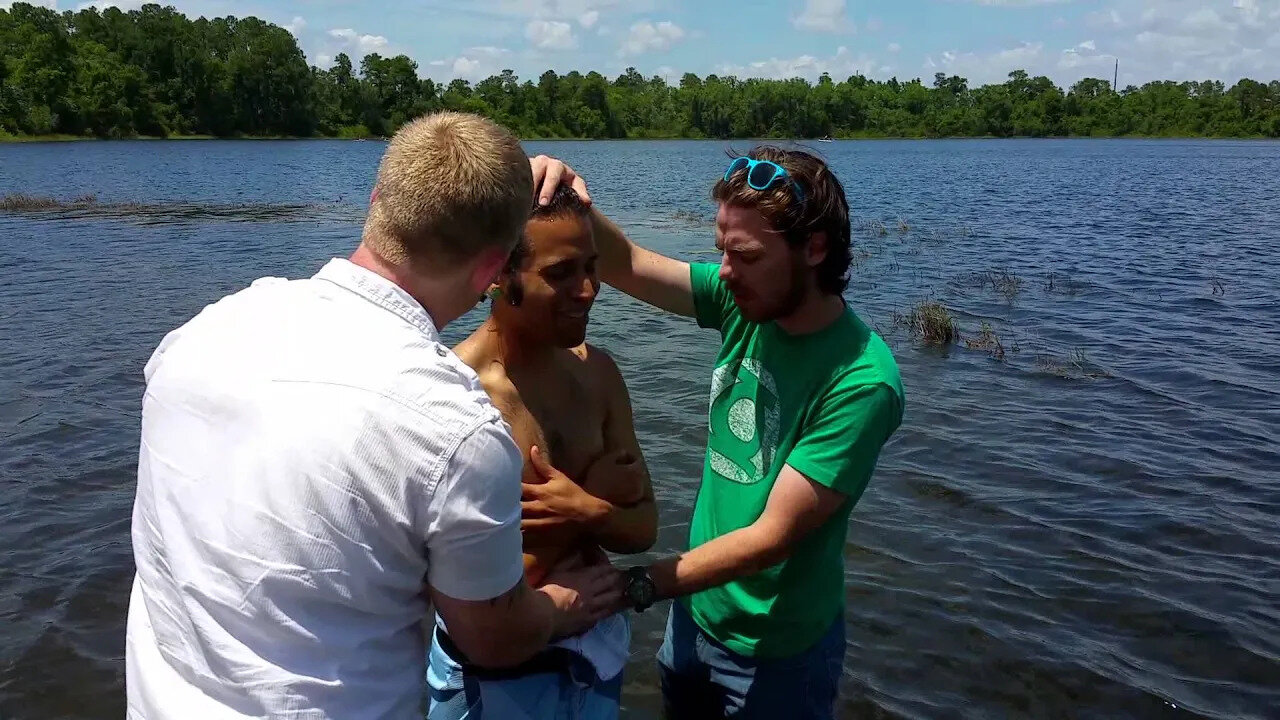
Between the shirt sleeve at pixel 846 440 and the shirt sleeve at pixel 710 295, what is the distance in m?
0.83

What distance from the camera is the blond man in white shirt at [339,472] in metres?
1.79

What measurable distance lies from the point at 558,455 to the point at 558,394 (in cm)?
20

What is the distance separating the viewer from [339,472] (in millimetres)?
1774

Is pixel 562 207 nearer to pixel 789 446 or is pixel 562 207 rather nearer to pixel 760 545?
pixel 789 446

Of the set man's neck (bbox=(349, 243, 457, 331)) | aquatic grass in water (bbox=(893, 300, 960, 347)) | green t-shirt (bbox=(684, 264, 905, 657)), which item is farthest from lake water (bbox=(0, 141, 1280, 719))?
man's neck (bbox=(349, 243, 457, 331))

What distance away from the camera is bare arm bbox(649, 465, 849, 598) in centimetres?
302

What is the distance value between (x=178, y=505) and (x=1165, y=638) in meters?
6.84

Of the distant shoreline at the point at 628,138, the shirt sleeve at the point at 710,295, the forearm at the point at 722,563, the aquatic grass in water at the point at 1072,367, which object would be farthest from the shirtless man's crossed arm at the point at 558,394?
the distant shoreline at the point at 628,138

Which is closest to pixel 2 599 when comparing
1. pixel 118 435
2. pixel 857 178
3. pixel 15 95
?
pixel 118 435

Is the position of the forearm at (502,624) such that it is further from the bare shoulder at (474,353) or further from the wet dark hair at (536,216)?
the wet dark hair at (536,216)

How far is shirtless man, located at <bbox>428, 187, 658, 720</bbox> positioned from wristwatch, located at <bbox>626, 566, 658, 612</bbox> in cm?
9

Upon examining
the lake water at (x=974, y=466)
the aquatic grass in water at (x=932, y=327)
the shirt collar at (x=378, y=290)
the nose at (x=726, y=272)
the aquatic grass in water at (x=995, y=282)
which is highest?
the shirt collar at (x=378, y=290)

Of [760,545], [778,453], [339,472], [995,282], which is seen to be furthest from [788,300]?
[995,282]

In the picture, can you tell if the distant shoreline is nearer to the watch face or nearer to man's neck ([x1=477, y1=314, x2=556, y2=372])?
man's neck ([x1=477, y1=314, x2=556, y2=372])
